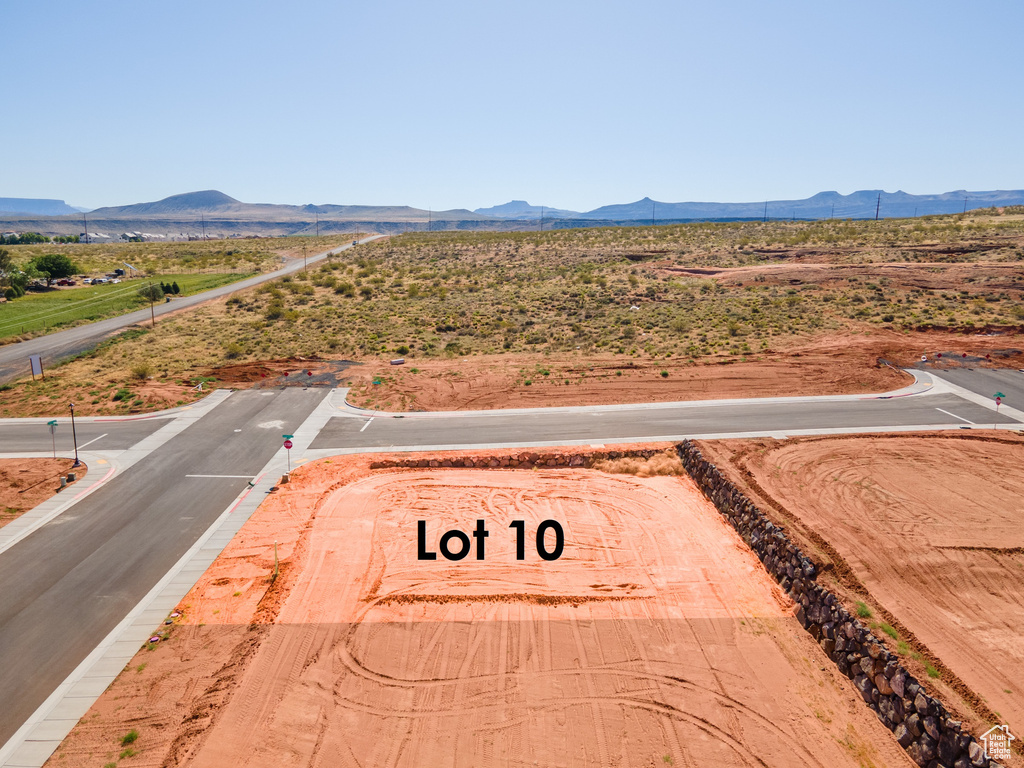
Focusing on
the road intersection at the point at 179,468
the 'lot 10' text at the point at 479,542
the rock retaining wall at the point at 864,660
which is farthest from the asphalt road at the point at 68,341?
the rock retaining wall at the point at 864,660

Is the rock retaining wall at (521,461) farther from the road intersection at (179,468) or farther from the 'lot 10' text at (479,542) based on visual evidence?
the 'lot 10' text at (479,542)

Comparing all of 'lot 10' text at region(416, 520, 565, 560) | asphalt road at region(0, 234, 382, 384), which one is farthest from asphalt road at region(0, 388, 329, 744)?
asphalt road at region(0, 234, 382, 384)

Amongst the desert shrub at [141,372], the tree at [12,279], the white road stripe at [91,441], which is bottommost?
the white road stripe at [91,441]

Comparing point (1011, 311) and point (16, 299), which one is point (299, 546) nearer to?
point (1011, 311)

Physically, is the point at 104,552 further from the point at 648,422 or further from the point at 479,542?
the point at 648,422

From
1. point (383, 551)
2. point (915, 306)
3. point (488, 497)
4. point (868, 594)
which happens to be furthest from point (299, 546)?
point (915, 306)

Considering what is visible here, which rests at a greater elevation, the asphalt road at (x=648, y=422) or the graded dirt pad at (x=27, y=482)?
the asphalt road at (x=648, y=422)
